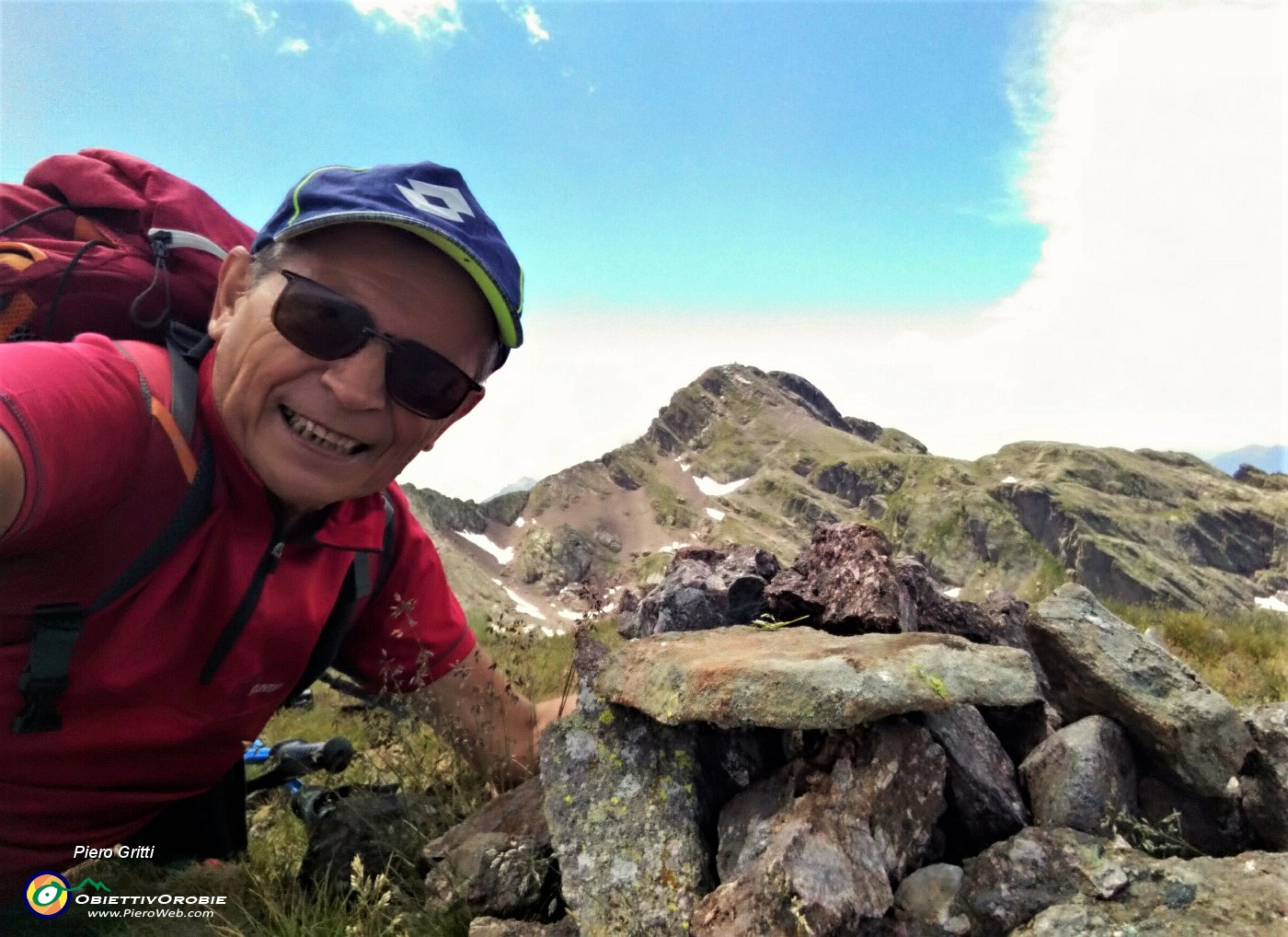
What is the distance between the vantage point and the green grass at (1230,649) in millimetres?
6453

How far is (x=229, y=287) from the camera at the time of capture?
3506mm

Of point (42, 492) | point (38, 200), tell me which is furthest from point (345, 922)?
point (38, 200)

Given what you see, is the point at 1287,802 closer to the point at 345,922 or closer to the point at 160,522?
the point at 345,922

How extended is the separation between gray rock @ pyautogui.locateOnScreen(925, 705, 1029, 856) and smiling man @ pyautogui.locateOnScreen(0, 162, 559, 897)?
316cm

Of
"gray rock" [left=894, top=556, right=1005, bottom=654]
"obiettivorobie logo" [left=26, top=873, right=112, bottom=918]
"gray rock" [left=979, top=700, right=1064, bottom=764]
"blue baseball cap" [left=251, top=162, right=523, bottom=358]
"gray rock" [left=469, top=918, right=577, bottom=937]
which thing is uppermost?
"blue baseball cap" [left=251, top=162, right=523, bottom=358]

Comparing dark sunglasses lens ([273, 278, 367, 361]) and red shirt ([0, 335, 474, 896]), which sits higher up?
dark sunglasses lens ([273, 278, 367, 361])

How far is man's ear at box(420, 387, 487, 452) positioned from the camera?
3717mm

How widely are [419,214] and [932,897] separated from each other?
153 inches

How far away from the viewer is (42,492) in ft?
8.34

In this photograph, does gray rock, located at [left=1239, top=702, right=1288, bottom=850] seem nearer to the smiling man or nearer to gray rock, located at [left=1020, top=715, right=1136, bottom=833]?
gray rock, located at [left=1020, top=715, right=1136, bottom=833]

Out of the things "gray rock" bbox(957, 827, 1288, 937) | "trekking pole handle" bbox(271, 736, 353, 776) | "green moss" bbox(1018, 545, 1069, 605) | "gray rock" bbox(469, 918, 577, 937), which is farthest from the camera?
"green moss" bbox(1018, 545, 1069, 605)

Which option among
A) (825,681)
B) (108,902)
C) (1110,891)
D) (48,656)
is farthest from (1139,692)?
(108,902)

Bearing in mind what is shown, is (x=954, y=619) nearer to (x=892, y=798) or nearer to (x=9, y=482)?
(x=892, y=798)

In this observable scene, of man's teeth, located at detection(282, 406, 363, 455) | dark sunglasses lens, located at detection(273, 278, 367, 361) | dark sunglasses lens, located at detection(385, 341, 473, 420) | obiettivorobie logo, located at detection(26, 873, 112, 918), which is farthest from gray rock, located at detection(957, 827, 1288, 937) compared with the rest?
obiettivorobie logo, located at detection(26, 873, 112, 918)
